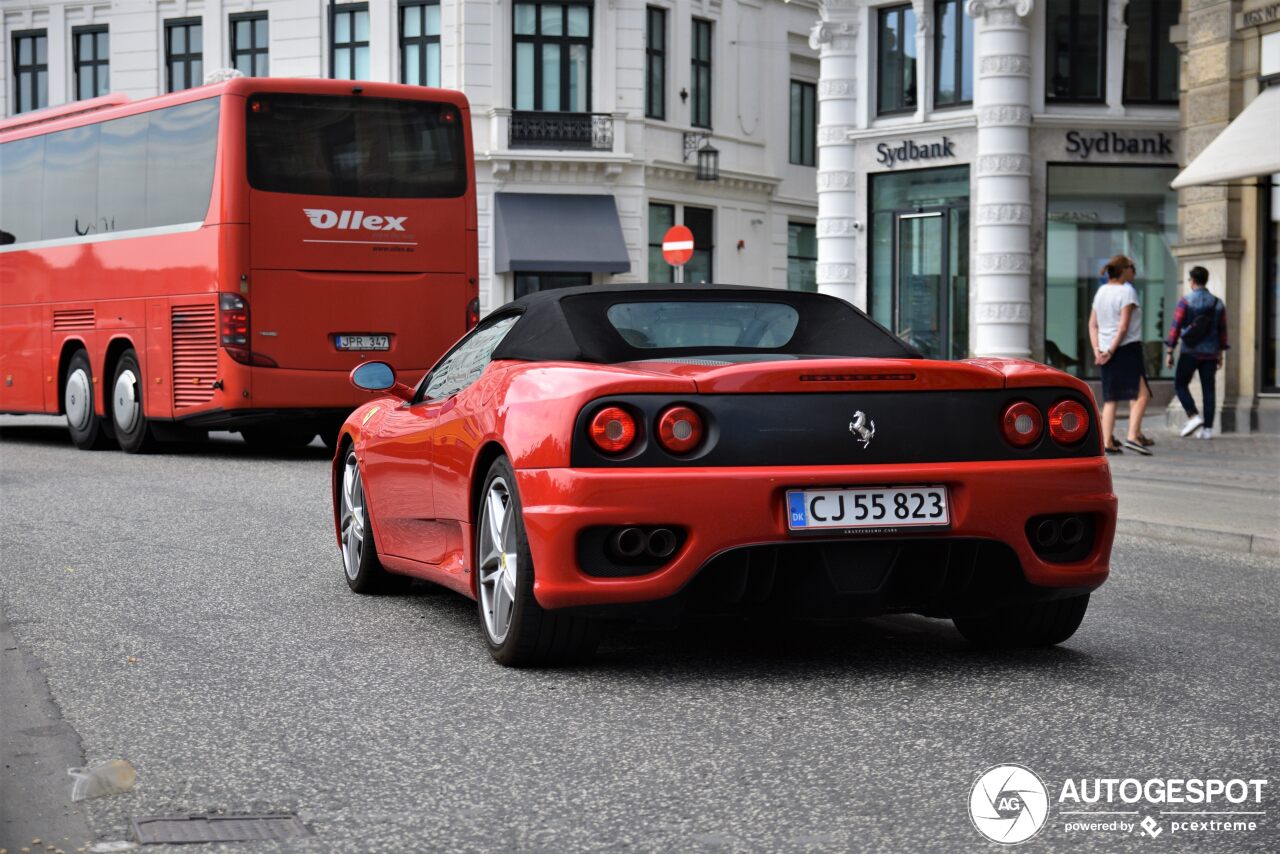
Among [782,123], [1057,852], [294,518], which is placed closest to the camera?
[1057,852]

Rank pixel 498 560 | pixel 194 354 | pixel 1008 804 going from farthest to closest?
pixel 194 354
pixel 498 560
pixel 1008 804

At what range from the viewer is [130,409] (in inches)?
715

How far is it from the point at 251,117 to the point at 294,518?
20.9ft

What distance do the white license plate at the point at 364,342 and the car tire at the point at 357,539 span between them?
8857 mm

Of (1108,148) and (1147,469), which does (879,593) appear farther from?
(1108,148)

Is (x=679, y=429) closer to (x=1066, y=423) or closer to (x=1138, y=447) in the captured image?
(x=1066, y=423)

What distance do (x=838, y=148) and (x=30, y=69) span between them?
21.0 m

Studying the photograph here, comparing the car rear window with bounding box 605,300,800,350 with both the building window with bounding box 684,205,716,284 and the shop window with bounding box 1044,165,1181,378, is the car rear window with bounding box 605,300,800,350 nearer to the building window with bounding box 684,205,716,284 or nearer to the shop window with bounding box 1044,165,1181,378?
the shop window with bounding box 1044,165,1181,378

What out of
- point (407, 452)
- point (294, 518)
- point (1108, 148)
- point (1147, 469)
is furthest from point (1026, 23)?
point (407, 452)

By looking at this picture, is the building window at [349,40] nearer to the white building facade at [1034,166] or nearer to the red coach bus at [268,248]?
the white building facade at [1034,166]

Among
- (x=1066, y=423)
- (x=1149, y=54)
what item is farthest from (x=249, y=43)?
(x=1066, y=423)

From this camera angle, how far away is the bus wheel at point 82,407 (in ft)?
61.9

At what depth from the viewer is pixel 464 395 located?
21.2ft

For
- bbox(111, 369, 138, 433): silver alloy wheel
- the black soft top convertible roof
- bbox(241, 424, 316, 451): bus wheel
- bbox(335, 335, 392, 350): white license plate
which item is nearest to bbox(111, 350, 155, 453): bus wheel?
bbox(111, 369, 138, 433): silver alloy wheel
